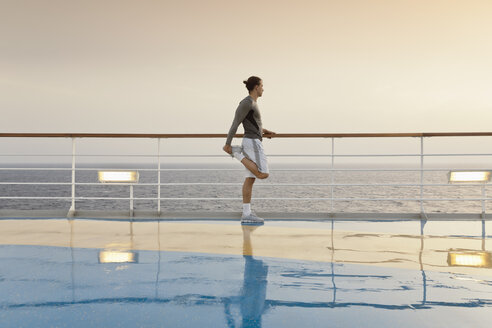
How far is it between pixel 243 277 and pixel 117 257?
0.85m

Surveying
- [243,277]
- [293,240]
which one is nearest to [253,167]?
[293,240]

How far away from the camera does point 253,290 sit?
1.86m

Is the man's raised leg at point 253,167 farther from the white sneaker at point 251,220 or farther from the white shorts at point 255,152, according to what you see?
the white sneaker at point 251,220

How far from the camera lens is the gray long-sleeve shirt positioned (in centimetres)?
351

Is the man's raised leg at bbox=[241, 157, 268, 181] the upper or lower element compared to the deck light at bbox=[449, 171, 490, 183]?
upper

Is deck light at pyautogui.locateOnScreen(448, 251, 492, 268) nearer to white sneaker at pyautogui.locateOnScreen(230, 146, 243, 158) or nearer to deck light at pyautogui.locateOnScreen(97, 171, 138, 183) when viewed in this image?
white sneaker at pyautogui.locateOnScreen(230, 146, 243, 158)

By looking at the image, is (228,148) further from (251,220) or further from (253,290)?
(253,290)

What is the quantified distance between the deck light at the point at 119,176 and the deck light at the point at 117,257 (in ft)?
4.87

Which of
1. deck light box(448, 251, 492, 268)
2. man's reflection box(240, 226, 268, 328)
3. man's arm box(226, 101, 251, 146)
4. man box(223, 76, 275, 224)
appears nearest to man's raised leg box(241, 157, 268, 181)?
man box(223, 76, 275, 224)

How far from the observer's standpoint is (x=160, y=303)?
1686 mm

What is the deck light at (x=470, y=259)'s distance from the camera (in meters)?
2.38

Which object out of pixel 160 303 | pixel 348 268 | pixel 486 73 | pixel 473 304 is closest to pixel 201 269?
pixel 160 303

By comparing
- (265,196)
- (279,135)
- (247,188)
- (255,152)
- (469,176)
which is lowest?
(265,196)

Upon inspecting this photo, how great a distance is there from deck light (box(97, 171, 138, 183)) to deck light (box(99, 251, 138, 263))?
1485 mm
